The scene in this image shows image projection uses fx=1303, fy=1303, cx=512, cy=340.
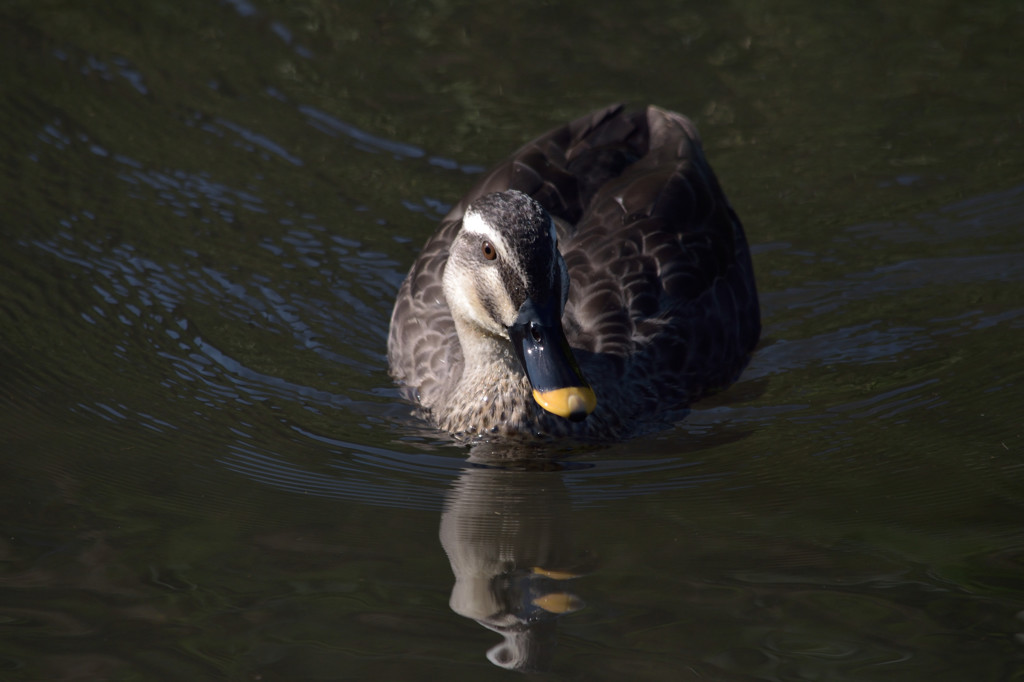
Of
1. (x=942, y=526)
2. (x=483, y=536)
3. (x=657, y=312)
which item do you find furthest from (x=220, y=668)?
(x=657, y=312)

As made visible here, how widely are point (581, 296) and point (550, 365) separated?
1.30 meters

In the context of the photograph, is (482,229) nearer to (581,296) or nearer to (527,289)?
(527,289)

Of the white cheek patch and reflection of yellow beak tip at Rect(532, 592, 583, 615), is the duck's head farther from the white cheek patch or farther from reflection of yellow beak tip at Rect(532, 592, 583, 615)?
reflection of yellow beak tip at Rect(532, 592, 583, 615)

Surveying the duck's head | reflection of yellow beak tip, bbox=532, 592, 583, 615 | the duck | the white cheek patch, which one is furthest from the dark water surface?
the white cheek patch

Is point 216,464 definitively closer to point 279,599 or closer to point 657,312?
point 279,599

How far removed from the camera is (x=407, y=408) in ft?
23.9

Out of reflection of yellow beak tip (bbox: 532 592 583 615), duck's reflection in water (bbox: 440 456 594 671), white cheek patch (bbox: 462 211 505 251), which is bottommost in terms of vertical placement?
reflection of yellow beak tip (bbox: 532 592 583 615)

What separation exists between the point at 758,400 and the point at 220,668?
3684 millimetres

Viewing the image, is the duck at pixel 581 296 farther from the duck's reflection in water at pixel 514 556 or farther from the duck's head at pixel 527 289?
the duck's reflection in water at pixel 514 556

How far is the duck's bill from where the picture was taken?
19.2 ft

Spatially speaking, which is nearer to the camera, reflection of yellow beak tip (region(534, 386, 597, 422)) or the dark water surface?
the dark water surface

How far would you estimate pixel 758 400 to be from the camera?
284 inches

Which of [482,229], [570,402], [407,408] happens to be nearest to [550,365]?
[570,402]

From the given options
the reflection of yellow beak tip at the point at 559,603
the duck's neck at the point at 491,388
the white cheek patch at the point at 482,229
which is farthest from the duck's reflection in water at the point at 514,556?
the white cheek patch at the point at 482,229
